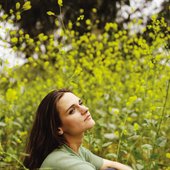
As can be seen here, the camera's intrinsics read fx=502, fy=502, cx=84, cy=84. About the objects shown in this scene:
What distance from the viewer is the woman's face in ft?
6.99

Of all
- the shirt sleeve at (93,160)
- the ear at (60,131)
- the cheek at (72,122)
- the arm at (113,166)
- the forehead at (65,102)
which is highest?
the forehead at (65,102)

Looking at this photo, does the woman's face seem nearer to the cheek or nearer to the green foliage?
the cheek

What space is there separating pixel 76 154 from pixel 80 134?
0.09 metres

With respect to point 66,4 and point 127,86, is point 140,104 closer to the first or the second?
point 127,86

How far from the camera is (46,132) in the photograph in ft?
7.13

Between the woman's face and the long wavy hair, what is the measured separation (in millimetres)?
24

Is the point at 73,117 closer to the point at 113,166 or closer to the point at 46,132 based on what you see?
the point at 46,132

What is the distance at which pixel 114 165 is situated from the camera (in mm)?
2451

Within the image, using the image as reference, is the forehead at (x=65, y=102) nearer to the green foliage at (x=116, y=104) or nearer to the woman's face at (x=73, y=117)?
the woman's face at (x=73, y=117)

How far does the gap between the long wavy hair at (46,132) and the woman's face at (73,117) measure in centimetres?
2

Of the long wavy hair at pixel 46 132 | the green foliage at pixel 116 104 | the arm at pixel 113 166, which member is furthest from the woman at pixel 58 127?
the arm at pixel 113 166

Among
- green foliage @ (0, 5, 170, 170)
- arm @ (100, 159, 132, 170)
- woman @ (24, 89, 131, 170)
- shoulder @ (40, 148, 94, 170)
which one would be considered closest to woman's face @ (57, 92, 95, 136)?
woman @ (24, 89, 131, 170)

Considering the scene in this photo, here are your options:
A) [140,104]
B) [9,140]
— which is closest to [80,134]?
[9,140]

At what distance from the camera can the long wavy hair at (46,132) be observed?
7.09 feet
